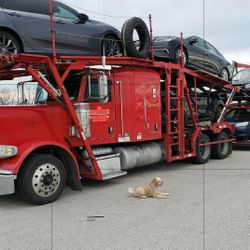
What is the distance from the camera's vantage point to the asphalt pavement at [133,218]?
4.98m

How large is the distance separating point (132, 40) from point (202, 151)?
3708 mm

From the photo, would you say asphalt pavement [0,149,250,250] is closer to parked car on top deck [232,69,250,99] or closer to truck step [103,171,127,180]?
truck step [103,171,127,180]

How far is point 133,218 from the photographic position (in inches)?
235

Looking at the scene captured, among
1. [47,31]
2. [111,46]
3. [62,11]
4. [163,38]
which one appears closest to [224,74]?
[163,38]

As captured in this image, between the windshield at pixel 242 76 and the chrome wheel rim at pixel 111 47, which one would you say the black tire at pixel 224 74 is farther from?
the chrome wheel rim at pixel 111 47

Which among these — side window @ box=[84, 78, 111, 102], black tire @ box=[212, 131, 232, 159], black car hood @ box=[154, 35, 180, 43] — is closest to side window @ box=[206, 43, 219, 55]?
black car hood @ box=[154, 35, 180, 43]

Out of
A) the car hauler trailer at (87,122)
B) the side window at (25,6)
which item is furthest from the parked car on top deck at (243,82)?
the side window at (25,6)

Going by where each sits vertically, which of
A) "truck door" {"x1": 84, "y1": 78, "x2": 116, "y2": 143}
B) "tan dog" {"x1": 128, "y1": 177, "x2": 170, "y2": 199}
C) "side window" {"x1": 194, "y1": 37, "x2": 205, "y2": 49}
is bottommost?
"tan dog" {"x1": 128, "y1": 177, "x2": 170, "y2": 199}

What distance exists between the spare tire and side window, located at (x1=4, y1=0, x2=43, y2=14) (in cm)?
171

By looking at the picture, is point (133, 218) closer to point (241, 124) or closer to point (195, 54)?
point (195, 54)

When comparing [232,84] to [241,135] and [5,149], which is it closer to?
[241,135]

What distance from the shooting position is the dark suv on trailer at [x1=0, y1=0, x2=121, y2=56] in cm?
802

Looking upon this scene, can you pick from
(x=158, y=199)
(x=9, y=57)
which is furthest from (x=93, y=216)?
(x=9, y=57)

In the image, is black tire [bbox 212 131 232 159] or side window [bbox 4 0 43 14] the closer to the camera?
side window [bbox 4 0 43 14]
